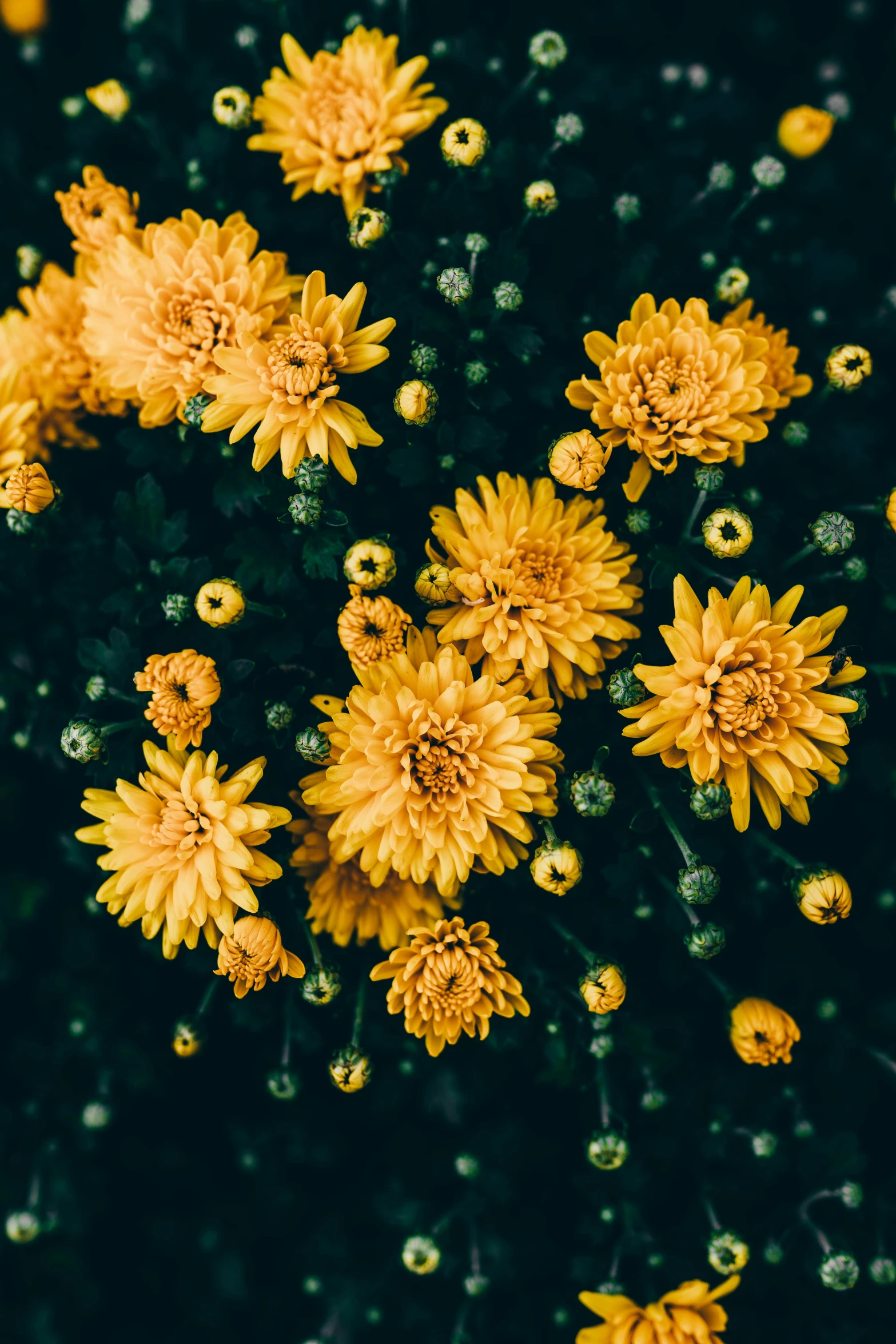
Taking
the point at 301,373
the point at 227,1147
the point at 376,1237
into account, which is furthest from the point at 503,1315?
the point at 301,373

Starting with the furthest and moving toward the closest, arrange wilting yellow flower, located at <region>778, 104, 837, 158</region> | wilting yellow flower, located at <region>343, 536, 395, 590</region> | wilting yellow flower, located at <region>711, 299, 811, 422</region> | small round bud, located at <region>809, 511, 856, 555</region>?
wilting yellow flower, located at <region>778, 104, 837, 158</region>
wilting yellow flower, located at <region>711, 299, 811, 422</region>
small round bud, located at <region>809, 511, 856, 555</region>
wilting yellow flower, located at <region>343, 536, 395, 590</region>

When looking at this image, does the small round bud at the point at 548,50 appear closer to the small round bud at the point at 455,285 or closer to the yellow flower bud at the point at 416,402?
the small round bud at the point at 455,285

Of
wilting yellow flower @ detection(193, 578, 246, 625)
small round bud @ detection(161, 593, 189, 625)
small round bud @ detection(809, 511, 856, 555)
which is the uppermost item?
small round bud @ detection(809, 511, 856, 555)

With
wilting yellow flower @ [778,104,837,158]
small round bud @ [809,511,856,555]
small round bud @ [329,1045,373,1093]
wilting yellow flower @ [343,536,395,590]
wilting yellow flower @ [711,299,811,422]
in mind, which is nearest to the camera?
wilting yellow flower @ [343,536,395,590]

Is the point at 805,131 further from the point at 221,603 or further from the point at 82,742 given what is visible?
the point at 82,742

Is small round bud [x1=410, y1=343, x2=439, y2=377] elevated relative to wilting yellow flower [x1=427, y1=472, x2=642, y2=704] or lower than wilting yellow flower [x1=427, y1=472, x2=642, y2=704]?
elevated

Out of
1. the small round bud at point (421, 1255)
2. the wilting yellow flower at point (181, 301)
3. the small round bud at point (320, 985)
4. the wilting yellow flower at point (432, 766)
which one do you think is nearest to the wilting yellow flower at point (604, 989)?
the wilting yellow flower at point (432, 766)

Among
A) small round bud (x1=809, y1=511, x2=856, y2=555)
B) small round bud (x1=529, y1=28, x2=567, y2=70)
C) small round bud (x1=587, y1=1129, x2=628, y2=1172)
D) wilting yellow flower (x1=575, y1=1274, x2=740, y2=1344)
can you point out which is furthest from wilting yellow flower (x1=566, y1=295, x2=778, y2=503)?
wilting yellow flower (x1=575, y1=1274, x2=740, y2=1344)

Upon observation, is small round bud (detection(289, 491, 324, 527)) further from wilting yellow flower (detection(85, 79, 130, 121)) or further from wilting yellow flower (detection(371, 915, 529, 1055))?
wilting yellow flower (detection(85, 79, 130, 121))
